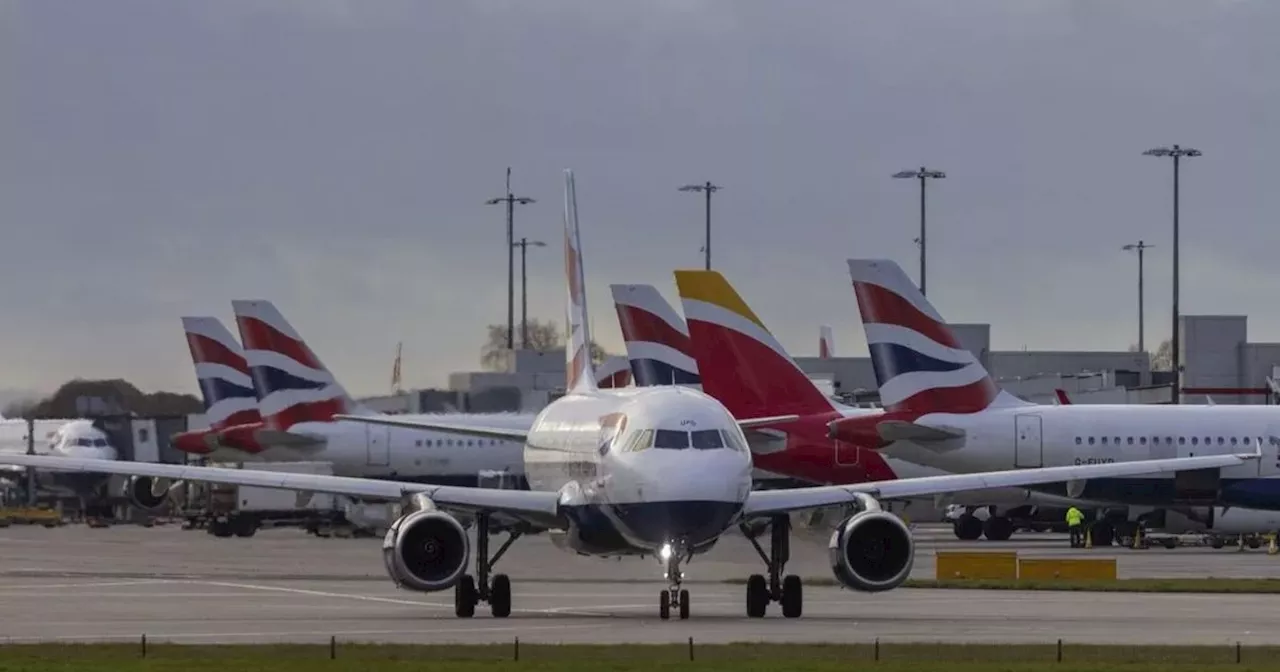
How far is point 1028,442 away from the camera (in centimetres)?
7425

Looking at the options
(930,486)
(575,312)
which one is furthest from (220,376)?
(930,486)

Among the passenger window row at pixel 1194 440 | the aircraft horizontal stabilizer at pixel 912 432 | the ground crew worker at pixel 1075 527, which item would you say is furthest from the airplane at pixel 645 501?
the ground crew worker at pixel 1075 527

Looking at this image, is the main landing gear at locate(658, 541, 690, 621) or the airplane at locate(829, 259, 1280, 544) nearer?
the main landing gear at locate(658, 541, 690, 621)

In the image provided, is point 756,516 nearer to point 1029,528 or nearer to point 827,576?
point 827,576

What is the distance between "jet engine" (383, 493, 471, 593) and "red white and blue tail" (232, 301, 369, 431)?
60.9 metres

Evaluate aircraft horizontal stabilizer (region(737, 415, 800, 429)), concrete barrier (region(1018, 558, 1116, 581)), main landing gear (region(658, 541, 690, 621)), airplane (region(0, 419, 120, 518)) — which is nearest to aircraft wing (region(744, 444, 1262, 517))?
main landing gear (region(658, 541, 690, 621))

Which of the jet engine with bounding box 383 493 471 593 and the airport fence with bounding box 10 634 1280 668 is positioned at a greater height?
the jet engine with bounding box 383 493 471 593

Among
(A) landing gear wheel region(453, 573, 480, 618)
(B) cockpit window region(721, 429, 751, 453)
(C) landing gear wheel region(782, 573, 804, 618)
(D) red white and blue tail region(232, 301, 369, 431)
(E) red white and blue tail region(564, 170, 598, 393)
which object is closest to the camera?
(B) cockpit window region(721, 429, 751, 453)

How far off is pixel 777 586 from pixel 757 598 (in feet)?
1.50

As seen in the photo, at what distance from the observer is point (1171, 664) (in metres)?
29.9

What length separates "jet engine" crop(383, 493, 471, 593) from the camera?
129 ft

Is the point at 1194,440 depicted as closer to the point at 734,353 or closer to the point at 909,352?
the point at 909,352

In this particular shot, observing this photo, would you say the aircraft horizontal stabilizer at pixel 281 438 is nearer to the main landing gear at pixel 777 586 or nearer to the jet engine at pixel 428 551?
the main landing gear at pixel 777 586

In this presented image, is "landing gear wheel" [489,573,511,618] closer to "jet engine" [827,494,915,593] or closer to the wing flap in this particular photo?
the wing flap
